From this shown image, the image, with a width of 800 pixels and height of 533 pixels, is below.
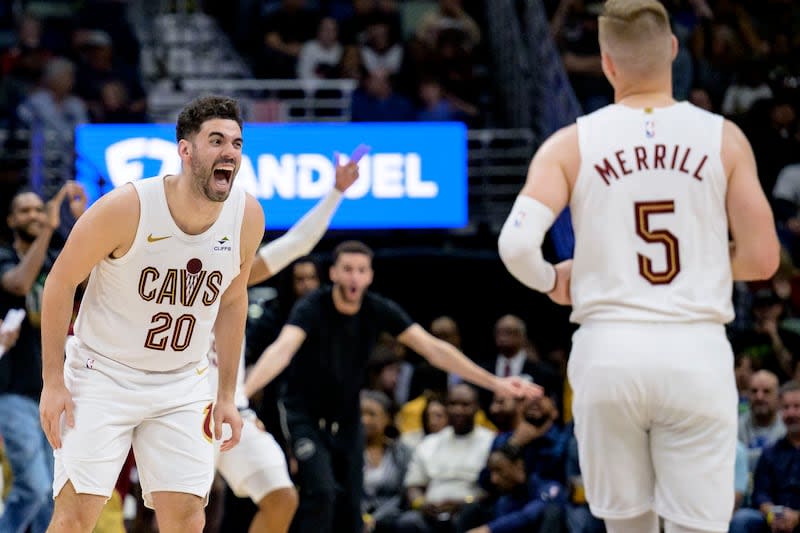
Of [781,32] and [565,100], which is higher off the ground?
[781,32]

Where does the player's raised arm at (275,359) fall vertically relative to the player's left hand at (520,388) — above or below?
above

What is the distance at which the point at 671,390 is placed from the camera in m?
4.10

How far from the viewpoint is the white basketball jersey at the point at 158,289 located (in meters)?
4.85

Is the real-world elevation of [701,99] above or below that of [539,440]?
above

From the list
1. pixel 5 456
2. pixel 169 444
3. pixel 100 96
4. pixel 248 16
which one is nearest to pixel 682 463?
pixel 169 444

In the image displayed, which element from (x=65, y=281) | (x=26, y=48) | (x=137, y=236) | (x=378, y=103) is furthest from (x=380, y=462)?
(x=26, y=48)

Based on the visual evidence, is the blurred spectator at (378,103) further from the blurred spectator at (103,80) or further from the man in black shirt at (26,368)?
the man in black shirt at (26,368)

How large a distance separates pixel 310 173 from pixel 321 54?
8.46 ft

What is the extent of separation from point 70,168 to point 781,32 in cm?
736

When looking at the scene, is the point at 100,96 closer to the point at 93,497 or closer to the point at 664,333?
the point at 93,497

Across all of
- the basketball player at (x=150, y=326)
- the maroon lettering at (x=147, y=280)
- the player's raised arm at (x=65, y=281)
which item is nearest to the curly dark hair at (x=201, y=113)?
the basketball player at (x=150, y=326)

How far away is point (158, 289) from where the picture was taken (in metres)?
4.89

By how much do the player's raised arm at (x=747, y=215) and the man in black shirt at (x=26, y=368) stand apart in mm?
3985

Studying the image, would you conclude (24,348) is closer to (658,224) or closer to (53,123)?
(658,224)
